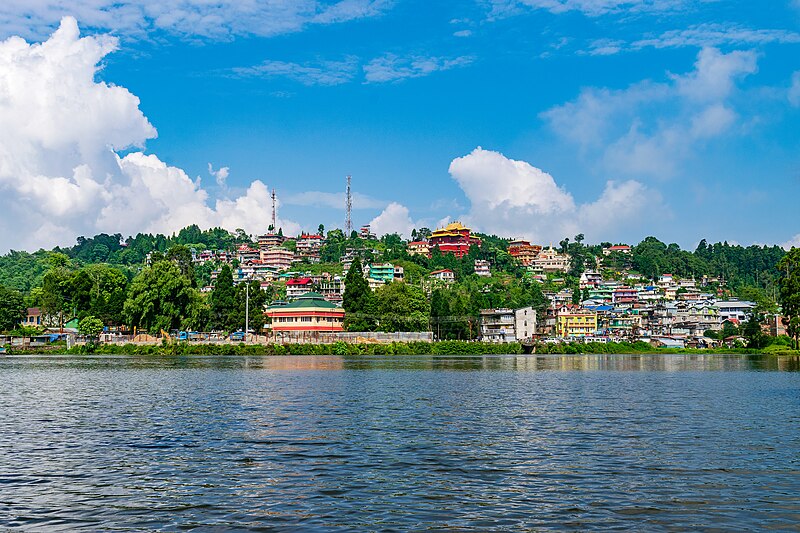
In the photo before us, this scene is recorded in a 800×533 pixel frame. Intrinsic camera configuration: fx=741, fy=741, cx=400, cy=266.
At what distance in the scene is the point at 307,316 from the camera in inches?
5148

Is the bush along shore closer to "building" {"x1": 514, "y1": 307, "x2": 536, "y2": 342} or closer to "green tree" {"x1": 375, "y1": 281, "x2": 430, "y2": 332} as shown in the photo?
"green tree" {"x1": 375, "y1": 281, "x2": 430, "y2": 332}

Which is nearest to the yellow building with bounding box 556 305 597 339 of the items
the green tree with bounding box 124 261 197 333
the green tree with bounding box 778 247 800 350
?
the green tree with bounding box 778 247 800 350

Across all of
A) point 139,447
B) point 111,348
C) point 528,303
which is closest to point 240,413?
point 139,447

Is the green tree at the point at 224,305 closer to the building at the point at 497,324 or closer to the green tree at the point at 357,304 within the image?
the green tree at the point at 357,304

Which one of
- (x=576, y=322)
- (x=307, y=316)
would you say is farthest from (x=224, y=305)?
(x=576, y=322)

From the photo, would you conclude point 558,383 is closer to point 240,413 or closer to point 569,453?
point 240,413

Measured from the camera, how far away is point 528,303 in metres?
187

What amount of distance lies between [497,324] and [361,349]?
178ft

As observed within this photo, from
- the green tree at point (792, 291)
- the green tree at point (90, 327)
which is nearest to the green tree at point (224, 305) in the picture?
the green tree at point (90, 327)

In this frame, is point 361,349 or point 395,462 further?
point 361,349

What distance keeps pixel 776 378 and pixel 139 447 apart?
49.8 metres

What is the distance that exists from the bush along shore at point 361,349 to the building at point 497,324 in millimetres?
22562

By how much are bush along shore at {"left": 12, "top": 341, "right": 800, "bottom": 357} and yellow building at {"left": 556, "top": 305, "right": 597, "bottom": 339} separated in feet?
87.6

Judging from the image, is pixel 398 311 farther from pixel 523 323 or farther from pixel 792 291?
pixel 792 291
